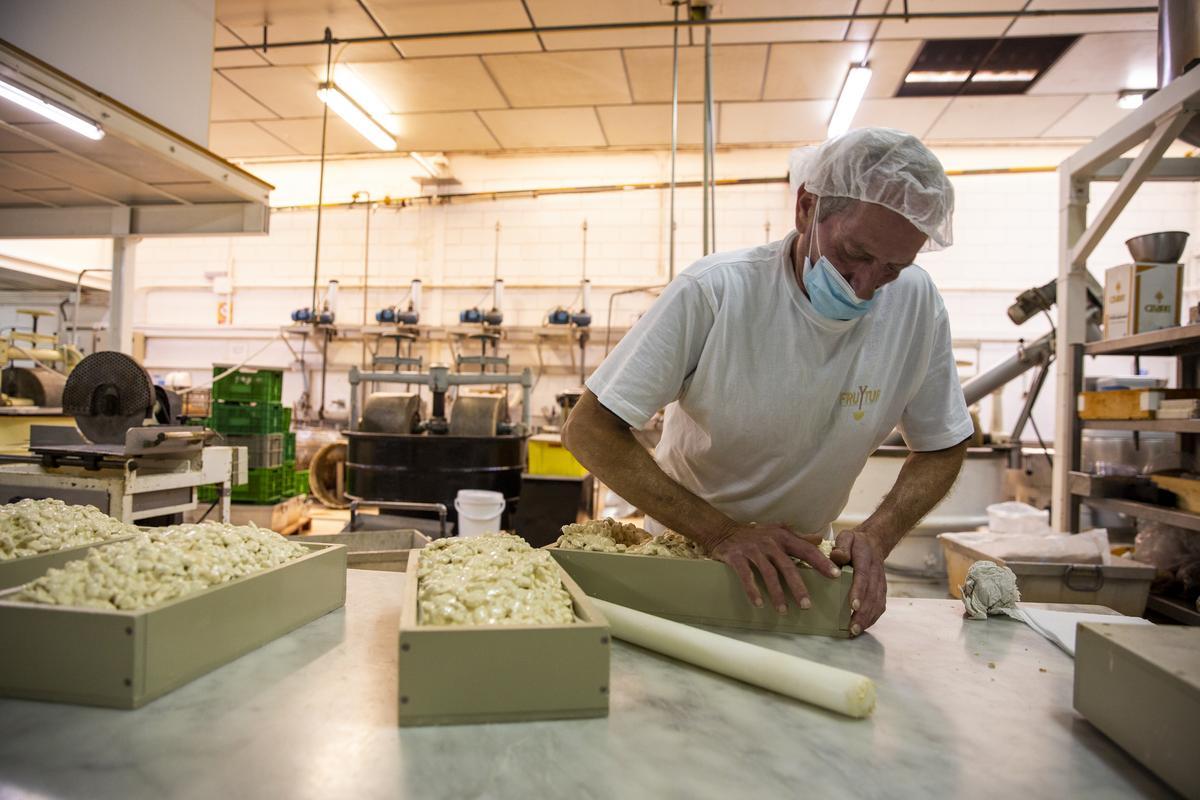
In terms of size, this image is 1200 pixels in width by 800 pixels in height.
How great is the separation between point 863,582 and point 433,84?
17.0 feet

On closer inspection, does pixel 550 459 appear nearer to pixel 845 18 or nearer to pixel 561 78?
pixel 561 78

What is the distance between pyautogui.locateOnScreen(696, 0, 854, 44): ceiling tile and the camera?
13.4ft

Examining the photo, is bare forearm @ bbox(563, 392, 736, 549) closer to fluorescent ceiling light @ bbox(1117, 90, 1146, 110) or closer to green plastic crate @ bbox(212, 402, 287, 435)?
green plastic crate @ bbox(212, 402, 287, 435)

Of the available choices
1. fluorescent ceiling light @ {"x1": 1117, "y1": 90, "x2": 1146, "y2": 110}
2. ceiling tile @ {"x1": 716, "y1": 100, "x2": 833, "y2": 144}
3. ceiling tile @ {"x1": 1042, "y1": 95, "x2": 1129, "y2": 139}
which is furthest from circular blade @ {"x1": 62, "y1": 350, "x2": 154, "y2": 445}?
fluorescent ceiling light @ {"x1": 1117, "y1": 90, "x2": 1146, "y2": 110}

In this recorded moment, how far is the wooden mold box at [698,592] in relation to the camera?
41.7 inches

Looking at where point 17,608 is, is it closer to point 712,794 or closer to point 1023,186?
point 712,794

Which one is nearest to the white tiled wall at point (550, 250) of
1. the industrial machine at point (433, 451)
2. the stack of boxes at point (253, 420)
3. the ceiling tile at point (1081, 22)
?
the ceiling tile at point (1081, 22)

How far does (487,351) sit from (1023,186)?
5676mm

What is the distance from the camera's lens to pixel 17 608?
74 centimetres

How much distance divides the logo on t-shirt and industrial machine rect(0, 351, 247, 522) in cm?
229

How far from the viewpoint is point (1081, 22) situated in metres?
4.16

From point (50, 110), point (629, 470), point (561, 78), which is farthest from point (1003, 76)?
point (50, 110)

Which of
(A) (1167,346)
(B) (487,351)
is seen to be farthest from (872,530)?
(B) (487,351)

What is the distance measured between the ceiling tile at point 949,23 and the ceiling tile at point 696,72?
2.72ft
